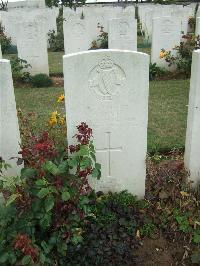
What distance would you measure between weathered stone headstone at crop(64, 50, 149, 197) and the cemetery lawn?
38.8 inches

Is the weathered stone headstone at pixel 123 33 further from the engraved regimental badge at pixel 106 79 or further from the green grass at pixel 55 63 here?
the engraved regimental badge at pixel 106 79

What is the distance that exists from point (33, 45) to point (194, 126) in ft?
21.8

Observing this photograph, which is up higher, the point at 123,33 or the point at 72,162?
the point at 123,33

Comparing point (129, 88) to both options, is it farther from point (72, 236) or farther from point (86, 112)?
point (72, 236)

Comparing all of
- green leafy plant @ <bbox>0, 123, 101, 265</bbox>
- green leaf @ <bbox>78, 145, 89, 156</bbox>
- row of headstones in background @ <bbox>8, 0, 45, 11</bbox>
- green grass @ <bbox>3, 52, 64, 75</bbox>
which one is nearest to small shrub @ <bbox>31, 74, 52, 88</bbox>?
green grass @ <bbox>3, 52, 64, 75</bbox>

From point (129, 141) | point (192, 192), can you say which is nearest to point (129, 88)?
point (129, 141)

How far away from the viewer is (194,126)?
3.91 meters

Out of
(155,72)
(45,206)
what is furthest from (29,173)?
(155,72)

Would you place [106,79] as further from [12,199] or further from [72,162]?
[12,199]

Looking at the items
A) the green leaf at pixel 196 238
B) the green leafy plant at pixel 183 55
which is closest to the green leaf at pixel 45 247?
the green leaf at pixel 196 238

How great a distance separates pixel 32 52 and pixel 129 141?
6.48 metres

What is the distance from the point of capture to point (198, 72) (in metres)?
3.68

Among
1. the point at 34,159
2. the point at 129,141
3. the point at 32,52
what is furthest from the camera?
the point at 32,52

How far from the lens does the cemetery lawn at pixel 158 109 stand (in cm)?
575
